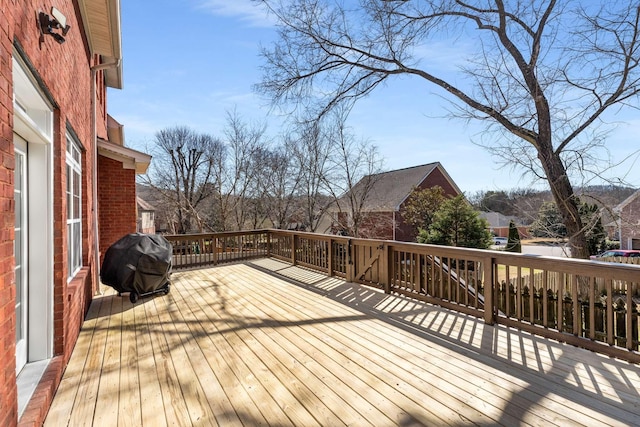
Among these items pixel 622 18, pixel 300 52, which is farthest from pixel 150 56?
pixel 622 18

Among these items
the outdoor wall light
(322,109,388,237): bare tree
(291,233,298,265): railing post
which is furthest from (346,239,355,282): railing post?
(322,109,388,237): bare tree

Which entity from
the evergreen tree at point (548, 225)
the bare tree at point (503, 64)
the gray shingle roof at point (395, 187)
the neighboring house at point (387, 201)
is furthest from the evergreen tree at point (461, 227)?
the bare tree at point (503, 64)

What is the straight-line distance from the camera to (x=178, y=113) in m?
22.2

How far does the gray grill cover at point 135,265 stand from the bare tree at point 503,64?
528cm

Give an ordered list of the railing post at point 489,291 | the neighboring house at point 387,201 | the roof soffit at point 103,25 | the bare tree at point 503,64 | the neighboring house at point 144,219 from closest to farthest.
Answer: the railing post at point 489,291 < the roof soffit at point 103,25 < the bare tree at point 503,64 < the neighboring house at point 144,219 < the neighboring house at point 387,201

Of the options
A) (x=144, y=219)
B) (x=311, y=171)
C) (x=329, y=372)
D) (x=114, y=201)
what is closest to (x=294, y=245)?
(x=114, y=201)

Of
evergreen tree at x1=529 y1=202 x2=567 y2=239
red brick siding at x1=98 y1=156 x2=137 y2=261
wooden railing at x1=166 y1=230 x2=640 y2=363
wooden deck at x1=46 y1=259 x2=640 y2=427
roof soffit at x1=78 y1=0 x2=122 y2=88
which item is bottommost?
wooden deck at x1=46 y1=259 x2=640 y2=427

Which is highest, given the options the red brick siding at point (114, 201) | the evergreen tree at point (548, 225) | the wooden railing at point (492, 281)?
the red brick siding at point (114, 201)

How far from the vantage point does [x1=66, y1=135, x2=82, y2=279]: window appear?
3719 millimetres

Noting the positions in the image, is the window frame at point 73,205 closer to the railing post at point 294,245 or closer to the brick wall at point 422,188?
the railing post at point 294,245

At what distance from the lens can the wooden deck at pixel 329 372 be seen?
229 cm

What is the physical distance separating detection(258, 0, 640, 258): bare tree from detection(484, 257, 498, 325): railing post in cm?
429

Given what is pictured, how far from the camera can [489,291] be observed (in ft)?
13.1

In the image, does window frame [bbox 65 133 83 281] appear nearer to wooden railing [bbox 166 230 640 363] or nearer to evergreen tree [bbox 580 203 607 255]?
wooden railing [bbox 166 230 640 363]
